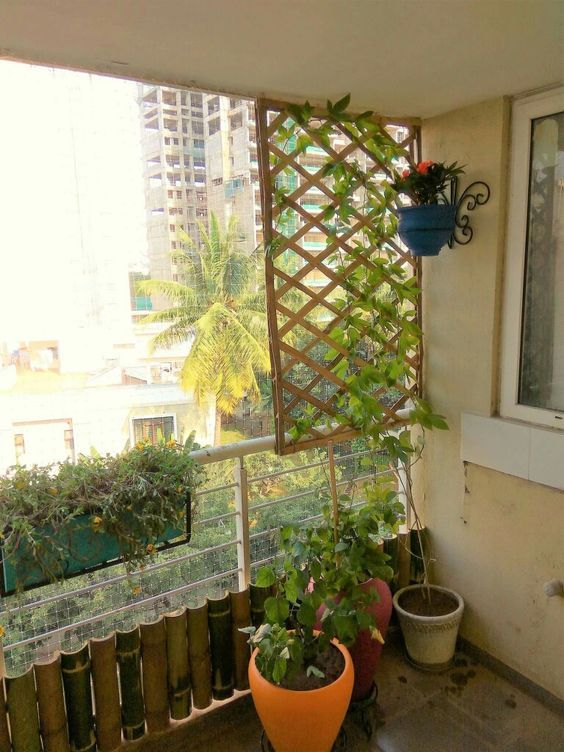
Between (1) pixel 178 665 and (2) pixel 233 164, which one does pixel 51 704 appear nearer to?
(1) pixel 178 665

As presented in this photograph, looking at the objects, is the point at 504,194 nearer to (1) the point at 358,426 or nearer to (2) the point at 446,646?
(1) the point at 358,426

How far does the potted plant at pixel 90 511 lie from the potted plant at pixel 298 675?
0.41m

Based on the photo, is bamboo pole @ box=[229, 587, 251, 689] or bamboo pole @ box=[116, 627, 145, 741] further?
bamboo pole @ box=[229, 587, 251, 689]

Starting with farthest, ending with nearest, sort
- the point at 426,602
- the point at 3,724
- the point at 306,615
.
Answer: the point at 426,602 → the point at 306,615 → the point at 3,724

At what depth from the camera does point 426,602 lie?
223 centimetres

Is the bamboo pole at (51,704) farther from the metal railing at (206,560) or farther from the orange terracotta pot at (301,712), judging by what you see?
the orange terracotta pot at (301,712)

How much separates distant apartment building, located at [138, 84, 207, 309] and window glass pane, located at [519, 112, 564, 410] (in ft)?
3.95

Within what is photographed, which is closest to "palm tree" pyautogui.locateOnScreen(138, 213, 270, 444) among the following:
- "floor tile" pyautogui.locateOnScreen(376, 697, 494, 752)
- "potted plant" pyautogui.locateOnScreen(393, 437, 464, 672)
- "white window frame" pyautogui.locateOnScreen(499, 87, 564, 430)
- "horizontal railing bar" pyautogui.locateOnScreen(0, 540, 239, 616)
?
"horizontal railing bar" pyautogui.locateOnScreen(0, 540, 239, 616)

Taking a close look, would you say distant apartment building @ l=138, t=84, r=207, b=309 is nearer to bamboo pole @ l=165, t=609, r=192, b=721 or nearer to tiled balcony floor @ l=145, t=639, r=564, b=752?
bamboo pole @ l=165, t=609, r=192, b=721

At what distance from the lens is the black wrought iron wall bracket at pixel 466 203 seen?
77.2 inches

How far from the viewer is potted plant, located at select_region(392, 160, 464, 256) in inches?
74.7

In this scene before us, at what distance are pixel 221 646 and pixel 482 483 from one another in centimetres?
115

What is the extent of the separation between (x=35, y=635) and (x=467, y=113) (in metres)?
2.31

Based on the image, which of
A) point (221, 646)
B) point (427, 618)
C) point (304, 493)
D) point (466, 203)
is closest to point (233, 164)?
point (466, 203)
